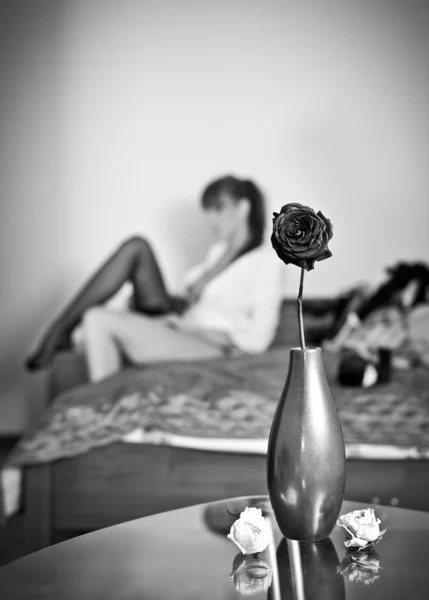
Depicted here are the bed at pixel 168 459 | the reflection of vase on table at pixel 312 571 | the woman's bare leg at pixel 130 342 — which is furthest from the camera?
the woman's bare leg at pixel 130 342

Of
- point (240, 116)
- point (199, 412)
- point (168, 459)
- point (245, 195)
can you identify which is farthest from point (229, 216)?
point (168, 459)

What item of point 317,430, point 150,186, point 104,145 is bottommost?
point 317,430

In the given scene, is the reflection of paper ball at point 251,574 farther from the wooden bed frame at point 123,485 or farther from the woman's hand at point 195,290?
the woman's hand at point 195,290

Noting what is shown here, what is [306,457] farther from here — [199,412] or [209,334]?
[209,334]

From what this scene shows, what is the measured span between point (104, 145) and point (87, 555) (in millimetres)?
2704

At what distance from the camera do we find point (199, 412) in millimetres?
1613

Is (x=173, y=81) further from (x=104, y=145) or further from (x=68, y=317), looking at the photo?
(x=68, y=317)

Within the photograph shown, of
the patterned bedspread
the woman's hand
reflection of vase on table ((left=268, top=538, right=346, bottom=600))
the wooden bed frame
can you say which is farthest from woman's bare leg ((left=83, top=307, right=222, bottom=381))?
reflection of vase on table ((left=268, top=538, right=346, bottom=600))

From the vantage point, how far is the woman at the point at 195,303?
2.31 meters

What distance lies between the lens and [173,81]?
3229 mm

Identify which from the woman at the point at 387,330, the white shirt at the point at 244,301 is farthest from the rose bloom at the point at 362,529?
the white shirt at the point at 244,301

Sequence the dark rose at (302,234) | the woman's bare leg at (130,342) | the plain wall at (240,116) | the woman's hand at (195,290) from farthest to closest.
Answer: the plain wall at (240,116) → the woman's hand at (195,290) → the woman's bare leg at (130,342) → the dark rose at (302,234)

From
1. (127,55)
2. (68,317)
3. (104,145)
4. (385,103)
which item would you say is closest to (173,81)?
(127,55)

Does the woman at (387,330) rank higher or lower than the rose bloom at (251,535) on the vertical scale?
higher
